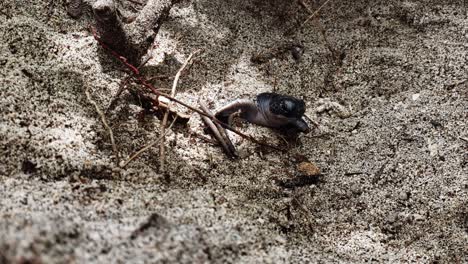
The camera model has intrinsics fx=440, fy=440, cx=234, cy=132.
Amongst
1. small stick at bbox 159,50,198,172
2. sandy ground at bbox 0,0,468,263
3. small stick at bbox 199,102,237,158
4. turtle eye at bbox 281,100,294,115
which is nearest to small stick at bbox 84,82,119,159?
sandy ground at bbox 0,0,468,263

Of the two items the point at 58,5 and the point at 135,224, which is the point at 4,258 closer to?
the point at 135,224

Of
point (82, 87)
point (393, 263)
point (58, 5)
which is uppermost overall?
point (58, 5)

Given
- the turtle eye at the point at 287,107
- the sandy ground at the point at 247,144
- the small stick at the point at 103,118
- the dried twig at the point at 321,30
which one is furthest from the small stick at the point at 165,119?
the dried twig at the point at 321,30

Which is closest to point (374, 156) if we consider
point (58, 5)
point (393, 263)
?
point (393, 263)

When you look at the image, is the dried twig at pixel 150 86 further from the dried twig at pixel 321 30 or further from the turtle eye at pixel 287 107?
the dried twig at pixel 321 30

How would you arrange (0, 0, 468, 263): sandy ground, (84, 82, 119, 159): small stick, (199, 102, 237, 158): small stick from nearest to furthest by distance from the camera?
(0, 0, 468, 263): sandy ground
(84, 82, 119, 159): small stick
(199, 102, 237, 158): small stick

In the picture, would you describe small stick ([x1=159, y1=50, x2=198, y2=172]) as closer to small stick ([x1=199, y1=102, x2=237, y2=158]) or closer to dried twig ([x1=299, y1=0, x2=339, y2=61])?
small stick ([x1=199, y1=102, x2=237, y2=158])

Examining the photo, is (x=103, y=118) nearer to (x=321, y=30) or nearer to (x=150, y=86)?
(x=150, y=86)

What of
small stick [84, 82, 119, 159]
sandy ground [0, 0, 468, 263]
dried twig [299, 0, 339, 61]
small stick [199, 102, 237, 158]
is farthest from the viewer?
dried twig [299, 0, 339, 61]

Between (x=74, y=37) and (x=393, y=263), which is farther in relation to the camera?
(x=74, y=37)
